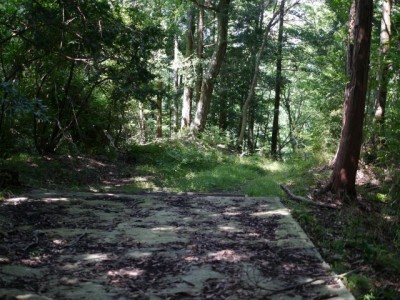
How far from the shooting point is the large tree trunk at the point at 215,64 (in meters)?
17.3

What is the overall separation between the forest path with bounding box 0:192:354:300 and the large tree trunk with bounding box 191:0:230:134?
10.8 meters

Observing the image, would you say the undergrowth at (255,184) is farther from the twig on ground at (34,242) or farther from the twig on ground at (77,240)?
the twig on ground at (77,240)

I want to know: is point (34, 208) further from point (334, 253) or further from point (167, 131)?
point (167, 131)

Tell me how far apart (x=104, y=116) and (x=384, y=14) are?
9.08 m

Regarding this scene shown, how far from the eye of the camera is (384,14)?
38.9ft

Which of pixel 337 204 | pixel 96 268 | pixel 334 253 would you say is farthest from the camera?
pixel 337 204

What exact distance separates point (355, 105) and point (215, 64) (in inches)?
415

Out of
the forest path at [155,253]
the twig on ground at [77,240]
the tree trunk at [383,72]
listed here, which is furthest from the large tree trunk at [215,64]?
the twig on ground at [77,240]

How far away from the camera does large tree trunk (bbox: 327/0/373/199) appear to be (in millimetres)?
8375

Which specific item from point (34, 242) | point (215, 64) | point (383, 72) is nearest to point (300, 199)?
point (383, 72)

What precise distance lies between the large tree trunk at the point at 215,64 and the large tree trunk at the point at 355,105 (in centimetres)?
937

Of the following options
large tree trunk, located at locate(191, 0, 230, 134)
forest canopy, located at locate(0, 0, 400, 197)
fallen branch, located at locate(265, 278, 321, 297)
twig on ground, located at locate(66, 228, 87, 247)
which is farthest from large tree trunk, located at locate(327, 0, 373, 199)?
large tree trunk, located at locate(191, 0, 230, 134)

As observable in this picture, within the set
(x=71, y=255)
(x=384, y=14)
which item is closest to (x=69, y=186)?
(x=71, y=255)

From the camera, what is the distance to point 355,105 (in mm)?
8445
